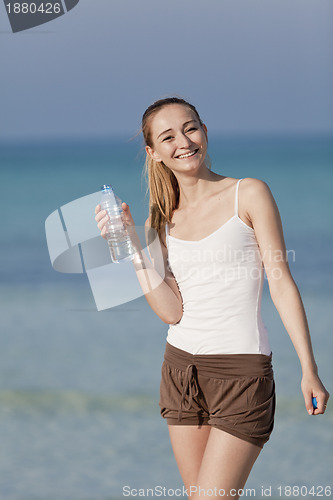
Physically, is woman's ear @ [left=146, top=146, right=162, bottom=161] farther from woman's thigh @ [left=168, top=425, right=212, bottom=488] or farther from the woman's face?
woman's thigh @ [left=168, top=425, right=212, bottom=488]

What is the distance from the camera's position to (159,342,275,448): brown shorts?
84.2 inches

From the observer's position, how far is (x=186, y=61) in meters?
22.7

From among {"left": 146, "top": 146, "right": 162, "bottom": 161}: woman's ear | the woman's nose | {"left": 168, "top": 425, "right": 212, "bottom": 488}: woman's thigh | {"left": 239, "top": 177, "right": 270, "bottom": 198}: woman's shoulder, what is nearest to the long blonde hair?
{"left": 146, "top": 146, "right": 162, "bottom": 161}: woman's ear

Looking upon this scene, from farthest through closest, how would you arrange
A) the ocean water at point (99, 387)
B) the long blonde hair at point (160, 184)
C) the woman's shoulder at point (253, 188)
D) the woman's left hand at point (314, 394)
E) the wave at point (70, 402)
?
the wave at point (70, 402), the ocean water at point (99, 387), the long blonde hair at point (160, 184), the woman's shoulder at point (253, 188), the woman's left hand at point (314, 394)

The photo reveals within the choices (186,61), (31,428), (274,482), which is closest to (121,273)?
(274,482)

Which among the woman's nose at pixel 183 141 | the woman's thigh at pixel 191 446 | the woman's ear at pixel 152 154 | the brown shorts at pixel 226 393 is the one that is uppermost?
the woman's nose at pixel 183 141

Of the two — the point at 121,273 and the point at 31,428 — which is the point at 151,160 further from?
the point at 31,428

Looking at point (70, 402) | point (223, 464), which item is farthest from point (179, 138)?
point (70, 402)

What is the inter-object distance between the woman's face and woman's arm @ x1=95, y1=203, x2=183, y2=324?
0.23 meters

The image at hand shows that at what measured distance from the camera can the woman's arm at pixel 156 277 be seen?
90.7 inches

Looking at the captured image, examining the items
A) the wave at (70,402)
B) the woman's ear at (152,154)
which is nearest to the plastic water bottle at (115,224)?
the woman's ear at (152,154)

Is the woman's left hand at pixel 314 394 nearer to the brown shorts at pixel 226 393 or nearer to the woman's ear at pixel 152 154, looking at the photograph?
the brown shorts at pixel 226 393

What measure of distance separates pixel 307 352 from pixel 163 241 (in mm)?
619

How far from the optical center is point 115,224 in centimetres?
239
